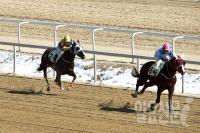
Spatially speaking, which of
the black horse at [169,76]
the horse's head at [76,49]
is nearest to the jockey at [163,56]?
the black horse at [169,76]

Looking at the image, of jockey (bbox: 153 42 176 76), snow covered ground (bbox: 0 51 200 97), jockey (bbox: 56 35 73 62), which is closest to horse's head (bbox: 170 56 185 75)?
jockey (bbox: 153 42 176 76)

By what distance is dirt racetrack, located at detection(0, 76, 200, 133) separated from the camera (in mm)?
11961

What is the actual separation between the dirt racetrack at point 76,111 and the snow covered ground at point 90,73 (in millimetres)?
748

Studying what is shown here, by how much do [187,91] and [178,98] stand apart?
80cm

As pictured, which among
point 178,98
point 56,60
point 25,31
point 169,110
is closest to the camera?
point 169,110

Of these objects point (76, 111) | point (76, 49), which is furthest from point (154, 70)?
point (76, 49)

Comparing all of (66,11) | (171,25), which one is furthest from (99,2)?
(171,25)

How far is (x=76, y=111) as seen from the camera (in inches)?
520

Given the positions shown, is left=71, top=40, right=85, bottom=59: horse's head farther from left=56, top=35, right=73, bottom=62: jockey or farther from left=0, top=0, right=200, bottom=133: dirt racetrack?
left=0, top=0, right=200, bottom=133: dirt racetrack

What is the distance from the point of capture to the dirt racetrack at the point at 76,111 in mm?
11961

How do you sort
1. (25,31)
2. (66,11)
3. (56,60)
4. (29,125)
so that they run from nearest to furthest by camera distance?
1. (29,125)
2. (56,60)
3. (25,31)
4. (66,11)

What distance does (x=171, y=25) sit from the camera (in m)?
24.2

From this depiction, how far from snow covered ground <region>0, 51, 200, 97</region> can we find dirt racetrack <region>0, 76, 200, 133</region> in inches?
29.5

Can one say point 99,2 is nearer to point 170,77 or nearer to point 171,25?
point 171,25
